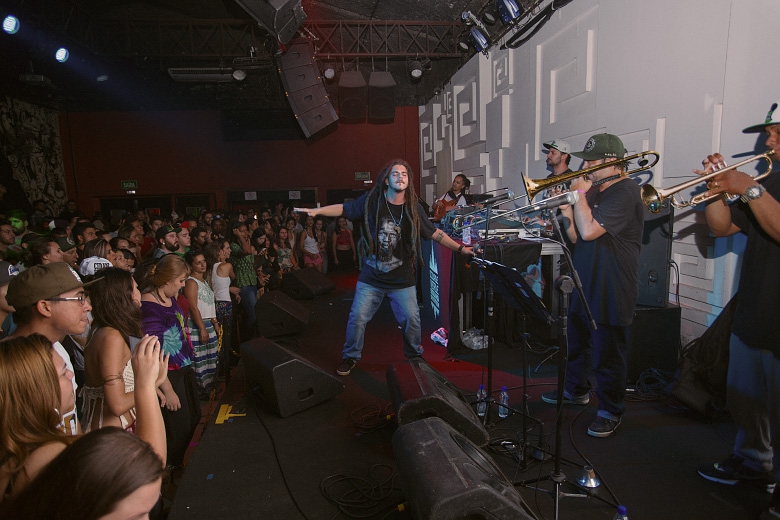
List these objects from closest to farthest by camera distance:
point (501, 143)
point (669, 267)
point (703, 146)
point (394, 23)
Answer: point (703, 146) < point (669, 267) < point (501, 143) < point (394, 23)

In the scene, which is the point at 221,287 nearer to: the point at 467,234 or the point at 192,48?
the point at 467,234

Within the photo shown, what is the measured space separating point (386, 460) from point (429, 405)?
1.91ft

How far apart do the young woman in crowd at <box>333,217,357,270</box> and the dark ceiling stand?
369cm

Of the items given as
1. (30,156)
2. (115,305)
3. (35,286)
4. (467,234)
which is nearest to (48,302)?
(35,286)

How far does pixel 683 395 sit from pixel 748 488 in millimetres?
831

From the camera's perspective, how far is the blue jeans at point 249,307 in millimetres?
5555

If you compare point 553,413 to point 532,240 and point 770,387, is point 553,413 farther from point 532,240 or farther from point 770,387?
point 532,240

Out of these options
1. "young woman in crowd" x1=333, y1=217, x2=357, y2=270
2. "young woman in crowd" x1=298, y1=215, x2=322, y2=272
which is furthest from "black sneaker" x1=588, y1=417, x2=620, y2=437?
"young woman in crowd" x1=333, y1=217, x2=357, y2=270

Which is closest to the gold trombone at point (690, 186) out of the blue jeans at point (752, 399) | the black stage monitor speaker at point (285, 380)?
the blue jeans at point (752, 399)

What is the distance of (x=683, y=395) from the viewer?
128 inches

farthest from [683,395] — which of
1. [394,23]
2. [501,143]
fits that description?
[394,23]

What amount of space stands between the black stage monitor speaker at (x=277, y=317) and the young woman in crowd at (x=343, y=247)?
195 inches

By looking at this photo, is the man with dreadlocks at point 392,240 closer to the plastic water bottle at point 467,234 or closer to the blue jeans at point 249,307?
the plastic water bottle at point 467,234

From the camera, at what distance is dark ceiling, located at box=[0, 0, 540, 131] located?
8469 mm
